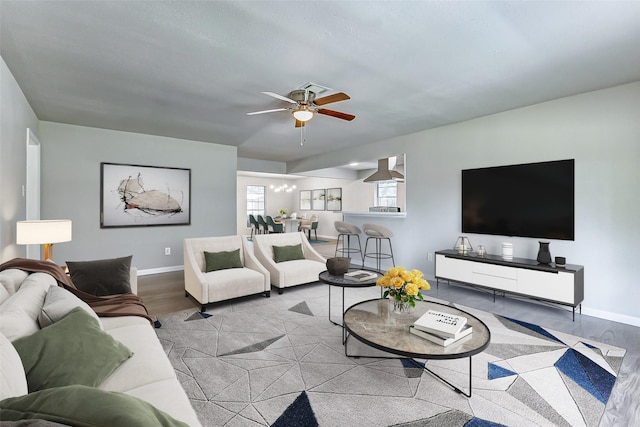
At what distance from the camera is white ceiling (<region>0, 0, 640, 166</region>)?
196cm

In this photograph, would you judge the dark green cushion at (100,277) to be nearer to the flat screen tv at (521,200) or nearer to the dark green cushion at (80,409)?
the dark green cushion at (80,409)

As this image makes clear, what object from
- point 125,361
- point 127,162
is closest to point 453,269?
point 125,361

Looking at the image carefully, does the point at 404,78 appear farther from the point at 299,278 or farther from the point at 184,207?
the point at 184,207

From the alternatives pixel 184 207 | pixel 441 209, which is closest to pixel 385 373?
pixel 441 209

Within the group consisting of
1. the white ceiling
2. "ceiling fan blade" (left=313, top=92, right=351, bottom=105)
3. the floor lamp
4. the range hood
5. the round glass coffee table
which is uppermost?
the white ceiling

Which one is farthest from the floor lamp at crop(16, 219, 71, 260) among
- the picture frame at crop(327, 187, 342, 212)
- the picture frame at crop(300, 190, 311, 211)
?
the picture frame at crop(300, 190, 311, 211)

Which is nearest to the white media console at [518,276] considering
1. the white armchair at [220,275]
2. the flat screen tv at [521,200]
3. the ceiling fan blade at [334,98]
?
the flat screen tv at [521,200]

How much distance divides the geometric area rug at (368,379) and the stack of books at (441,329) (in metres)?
0.39

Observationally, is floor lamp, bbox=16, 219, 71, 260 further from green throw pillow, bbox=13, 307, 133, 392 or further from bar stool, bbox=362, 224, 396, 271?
bar stool, bbox=362, 224, 396, 271

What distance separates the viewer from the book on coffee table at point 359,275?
2.95m

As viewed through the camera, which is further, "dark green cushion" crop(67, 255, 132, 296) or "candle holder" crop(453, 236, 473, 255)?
"candle holder" crop(453, 236, 473, 255)

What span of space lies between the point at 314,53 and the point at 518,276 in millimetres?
3270

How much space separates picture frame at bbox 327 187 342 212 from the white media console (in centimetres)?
653

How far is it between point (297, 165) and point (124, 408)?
7375mm
